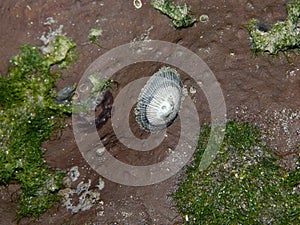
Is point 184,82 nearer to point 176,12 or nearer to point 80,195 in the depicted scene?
point 176,12

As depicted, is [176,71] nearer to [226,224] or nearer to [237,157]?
[237,157]

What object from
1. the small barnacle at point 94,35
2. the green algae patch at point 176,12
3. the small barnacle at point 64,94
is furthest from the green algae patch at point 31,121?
the green algae patch at point 176,12

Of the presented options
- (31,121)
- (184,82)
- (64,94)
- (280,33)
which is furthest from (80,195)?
(280,33)

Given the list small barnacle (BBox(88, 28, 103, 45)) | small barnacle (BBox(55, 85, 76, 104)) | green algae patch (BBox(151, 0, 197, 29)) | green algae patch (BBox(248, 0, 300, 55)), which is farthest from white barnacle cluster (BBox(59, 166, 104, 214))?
green algae patch (BBox(248, 0, 300, 55))

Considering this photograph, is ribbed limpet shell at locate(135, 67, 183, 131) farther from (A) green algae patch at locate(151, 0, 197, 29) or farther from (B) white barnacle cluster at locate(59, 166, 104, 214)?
(B) white barnacle cluster at locate(59, 166, 104, 214)

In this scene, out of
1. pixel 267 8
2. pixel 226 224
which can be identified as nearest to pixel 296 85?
pixel 267 8
